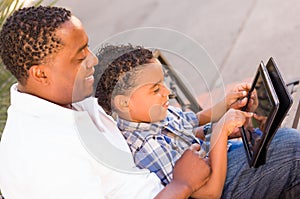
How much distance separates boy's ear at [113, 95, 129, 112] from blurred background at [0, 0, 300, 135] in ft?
5.90

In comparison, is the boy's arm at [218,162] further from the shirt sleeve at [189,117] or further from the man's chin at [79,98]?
the man's chin at [79,98]

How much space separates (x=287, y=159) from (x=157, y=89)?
0.45 meters

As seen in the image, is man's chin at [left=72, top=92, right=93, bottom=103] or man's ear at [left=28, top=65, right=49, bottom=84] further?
man's chin at [left=72, top=92, right=93, bottom=103]

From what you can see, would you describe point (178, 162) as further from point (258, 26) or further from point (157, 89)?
point (258, 26)

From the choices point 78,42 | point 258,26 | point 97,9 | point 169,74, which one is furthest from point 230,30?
point 78,42

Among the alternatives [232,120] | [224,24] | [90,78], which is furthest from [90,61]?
[224,24]

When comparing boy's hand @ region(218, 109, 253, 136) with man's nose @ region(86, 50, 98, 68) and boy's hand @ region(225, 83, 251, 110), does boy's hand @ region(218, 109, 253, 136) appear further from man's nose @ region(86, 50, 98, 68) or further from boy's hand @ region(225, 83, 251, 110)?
man's nose @ region(86, 50, 98, 68)

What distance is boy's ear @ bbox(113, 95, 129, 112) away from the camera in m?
1.59

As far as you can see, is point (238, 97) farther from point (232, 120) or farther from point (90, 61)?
point (90, 61)

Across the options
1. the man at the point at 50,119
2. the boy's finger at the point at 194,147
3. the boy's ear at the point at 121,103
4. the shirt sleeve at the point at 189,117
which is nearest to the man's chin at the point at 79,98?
the man at the point at 50,119

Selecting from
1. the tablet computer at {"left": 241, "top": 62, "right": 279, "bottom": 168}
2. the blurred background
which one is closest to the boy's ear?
the tablet computer at {"left": 241, "top": 62, "right": 279, "bottom": 168}

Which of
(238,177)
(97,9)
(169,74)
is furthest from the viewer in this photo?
(97,9)

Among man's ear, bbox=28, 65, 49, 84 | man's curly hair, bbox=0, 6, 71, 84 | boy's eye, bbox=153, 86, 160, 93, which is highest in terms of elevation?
man's curly hair, bbox=0, 6, 71, 84

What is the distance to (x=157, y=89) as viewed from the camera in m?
1.61
